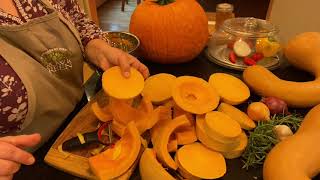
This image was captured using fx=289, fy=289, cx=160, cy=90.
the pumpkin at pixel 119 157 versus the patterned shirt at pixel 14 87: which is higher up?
the patterned shirt at pixel 14 87

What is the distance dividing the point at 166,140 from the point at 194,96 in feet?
0.40

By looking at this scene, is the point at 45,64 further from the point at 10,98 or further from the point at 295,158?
the point at 295,158

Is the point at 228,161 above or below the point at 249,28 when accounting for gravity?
below

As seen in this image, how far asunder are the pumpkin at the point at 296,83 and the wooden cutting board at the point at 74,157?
0.36m

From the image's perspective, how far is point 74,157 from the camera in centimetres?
53

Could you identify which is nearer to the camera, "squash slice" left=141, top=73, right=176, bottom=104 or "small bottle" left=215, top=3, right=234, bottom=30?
"squash slice" left=141, top=73, right=176, bottom=104

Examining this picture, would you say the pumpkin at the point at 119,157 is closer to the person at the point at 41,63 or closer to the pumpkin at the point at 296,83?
the person at the point at 41,63

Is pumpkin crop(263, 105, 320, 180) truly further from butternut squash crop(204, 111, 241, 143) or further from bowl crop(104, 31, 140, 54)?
bowl crop(104, 31, 140, 54)

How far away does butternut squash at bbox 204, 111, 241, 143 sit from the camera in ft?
1.65

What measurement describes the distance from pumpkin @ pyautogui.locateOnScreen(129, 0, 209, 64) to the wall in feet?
1.58

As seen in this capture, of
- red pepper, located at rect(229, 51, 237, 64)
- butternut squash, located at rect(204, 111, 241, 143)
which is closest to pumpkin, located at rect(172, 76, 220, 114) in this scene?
butternut squash, located at rect(204, 111, 241, 143)

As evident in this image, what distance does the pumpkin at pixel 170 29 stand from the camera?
2.50 feet

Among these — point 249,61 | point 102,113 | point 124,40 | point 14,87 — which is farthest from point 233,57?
point 14,87

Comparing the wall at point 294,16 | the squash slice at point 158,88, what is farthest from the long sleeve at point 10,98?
the wall at point 294,16
